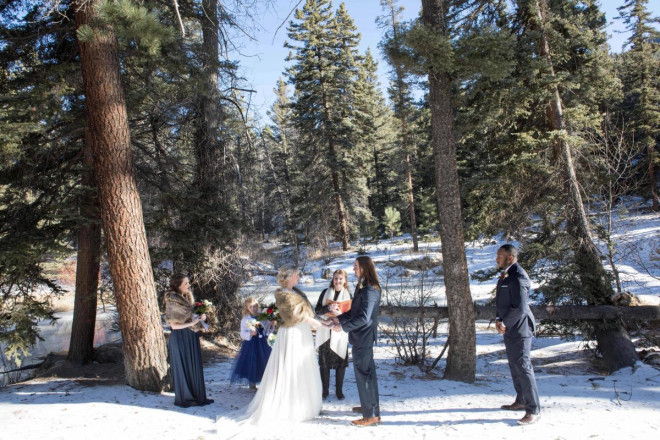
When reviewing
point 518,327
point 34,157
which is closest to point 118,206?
point 34,157

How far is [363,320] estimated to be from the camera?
193 inches

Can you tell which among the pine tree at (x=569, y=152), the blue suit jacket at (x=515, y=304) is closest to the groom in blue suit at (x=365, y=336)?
the blue suit jacket at (x=515, y=304)

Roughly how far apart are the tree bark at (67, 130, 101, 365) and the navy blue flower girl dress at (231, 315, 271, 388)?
11.4 feet

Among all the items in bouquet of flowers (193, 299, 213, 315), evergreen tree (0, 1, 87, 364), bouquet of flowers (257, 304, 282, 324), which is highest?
evergreen tree (0, 1, 87, 364)

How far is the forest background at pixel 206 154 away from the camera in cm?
605

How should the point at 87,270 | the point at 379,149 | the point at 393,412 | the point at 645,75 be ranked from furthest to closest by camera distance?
the point at 379,149 → the point at 645,75 → the point at 87,270 → the point at 393,412

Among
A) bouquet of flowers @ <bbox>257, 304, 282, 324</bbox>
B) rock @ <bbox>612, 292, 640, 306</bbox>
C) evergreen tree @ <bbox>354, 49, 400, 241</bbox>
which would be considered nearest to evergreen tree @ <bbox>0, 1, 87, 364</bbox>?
bouquet of flowers @ <bbox>257, 304, 282, 324</bbox>

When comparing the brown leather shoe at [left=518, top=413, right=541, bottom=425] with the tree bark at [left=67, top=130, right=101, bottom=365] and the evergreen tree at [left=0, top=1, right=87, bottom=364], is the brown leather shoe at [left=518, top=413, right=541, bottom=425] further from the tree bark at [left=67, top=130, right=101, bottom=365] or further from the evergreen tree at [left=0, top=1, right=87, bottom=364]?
the tree bark at [left=67, top=130, right=101, bottom=365]

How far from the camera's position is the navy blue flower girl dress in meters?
6.29

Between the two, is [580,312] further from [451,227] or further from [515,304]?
[515,304]

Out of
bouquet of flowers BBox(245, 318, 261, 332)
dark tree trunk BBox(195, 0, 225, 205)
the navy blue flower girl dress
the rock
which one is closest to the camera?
bouquet of flowers BBox(245, 318, 261, 332)

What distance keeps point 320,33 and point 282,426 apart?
2528 centimetres

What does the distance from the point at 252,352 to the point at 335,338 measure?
1572mm

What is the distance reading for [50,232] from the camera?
7.16m
